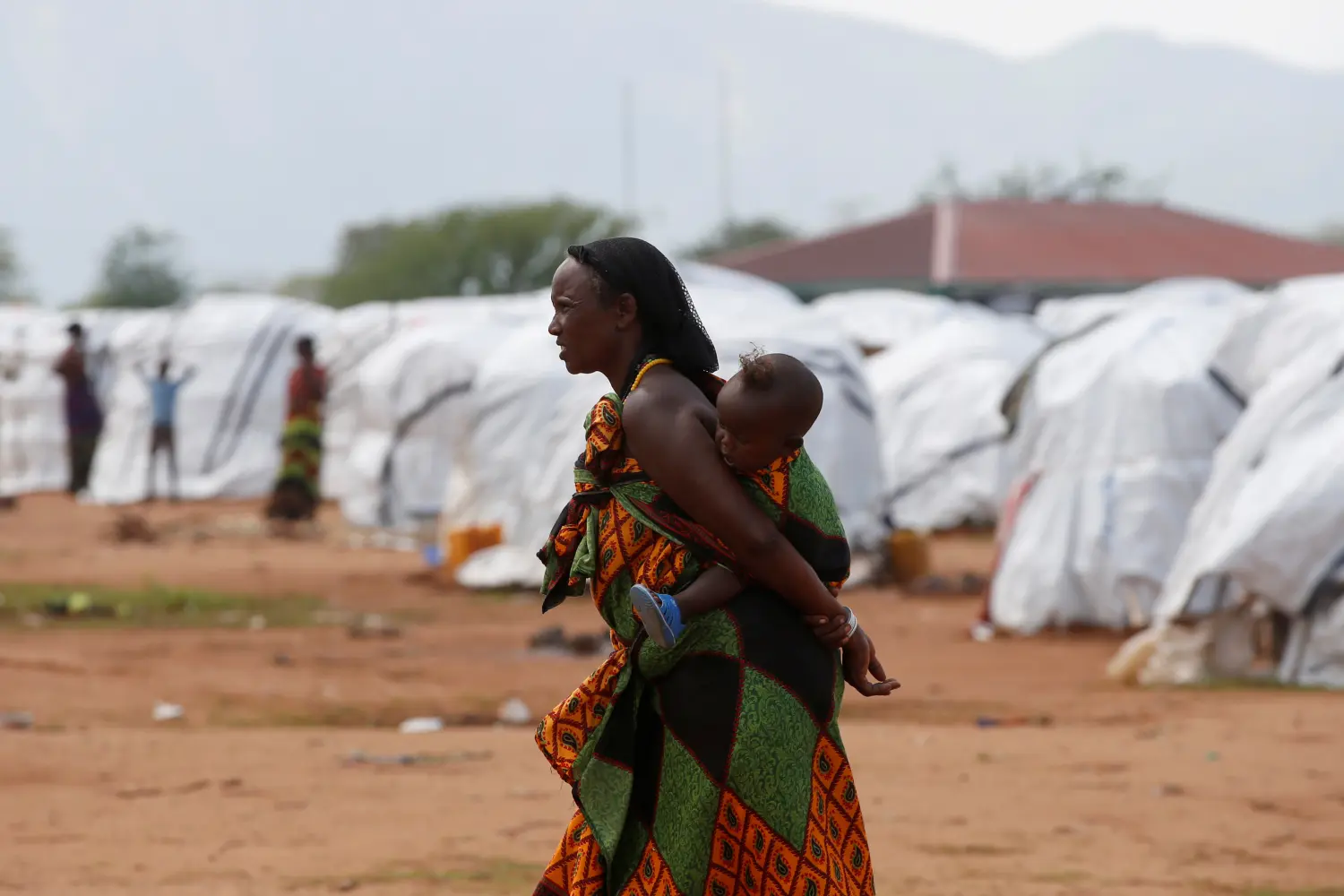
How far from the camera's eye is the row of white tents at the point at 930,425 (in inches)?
315

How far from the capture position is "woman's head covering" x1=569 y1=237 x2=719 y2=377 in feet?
8.55

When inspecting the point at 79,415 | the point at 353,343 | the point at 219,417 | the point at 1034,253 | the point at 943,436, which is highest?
the point at 943,436

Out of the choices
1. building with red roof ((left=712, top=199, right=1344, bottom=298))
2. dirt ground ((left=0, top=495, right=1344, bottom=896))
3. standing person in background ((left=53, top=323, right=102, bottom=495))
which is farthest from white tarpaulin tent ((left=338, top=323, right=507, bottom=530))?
building with red roof ((left=712, top=199, right=1344, bottom=298))

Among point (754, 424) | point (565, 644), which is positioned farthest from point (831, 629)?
point (565, 644)

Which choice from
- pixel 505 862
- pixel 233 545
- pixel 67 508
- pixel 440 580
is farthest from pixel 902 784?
pixel 67 508

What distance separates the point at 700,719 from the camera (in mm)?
2553

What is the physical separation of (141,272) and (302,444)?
43136 mm

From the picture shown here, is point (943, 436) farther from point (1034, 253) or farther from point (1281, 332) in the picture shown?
point (1034, 253)

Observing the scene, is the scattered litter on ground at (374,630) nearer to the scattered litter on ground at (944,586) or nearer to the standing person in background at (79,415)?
the scattered litter on ground at (944,586)

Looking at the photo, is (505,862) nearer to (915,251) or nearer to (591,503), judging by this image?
(591,503)

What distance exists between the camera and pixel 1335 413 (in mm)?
7855

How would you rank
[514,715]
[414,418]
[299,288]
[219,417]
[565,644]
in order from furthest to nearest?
[299,288], [219,417], [414,418], [565,644], [514,715]

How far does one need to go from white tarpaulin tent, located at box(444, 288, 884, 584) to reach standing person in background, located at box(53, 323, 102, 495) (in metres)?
5.85

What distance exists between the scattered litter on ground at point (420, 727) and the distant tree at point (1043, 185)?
142 ft
